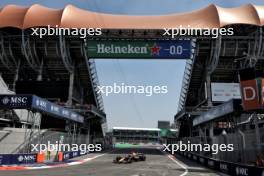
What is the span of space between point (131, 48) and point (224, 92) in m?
19.2

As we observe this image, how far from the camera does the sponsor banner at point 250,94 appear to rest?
21031mm

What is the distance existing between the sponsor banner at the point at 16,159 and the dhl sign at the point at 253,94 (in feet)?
59.3

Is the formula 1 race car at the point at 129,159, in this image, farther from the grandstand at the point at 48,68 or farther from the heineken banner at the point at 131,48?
the heineken banner at the point at 131,48

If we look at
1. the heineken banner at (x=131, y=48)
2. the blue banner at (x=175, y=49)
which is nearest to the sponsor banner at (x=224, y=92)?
the blue banner at (x=175, y=49)

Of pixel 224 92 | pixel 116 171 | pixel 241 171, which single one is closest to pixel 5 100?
pixel 116 171

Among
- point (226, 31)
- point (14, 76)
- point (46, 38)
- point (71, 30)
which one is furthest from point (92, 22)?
point (226, 31)

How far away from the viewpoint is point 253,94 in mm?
21250

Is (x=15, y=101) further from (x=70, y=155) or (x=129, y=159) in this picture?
(x=70, y=155)

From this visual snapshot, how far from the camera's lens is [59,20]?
57938 millimetres

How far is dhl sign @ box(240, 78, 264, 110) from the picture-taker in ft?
68.4

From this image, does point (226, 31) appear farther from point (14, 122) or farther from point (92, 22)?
A: point (14, 122)

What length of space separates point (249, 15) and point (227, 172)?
42148 mm

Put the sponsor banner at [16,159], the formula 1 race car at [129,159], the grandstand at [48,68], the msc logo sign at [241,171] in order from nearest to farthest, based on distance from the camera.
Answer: the msc logo sign at [241,171], the sponsor banner at [16,159], the formula 1 race car at [129,159], the grandstand at [48,68]

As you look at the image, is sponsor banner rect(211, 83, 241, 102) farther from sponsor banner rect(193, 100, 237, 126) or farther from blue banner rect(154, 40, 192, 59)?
sponsor banner rect(193, 100, 237, 126)
